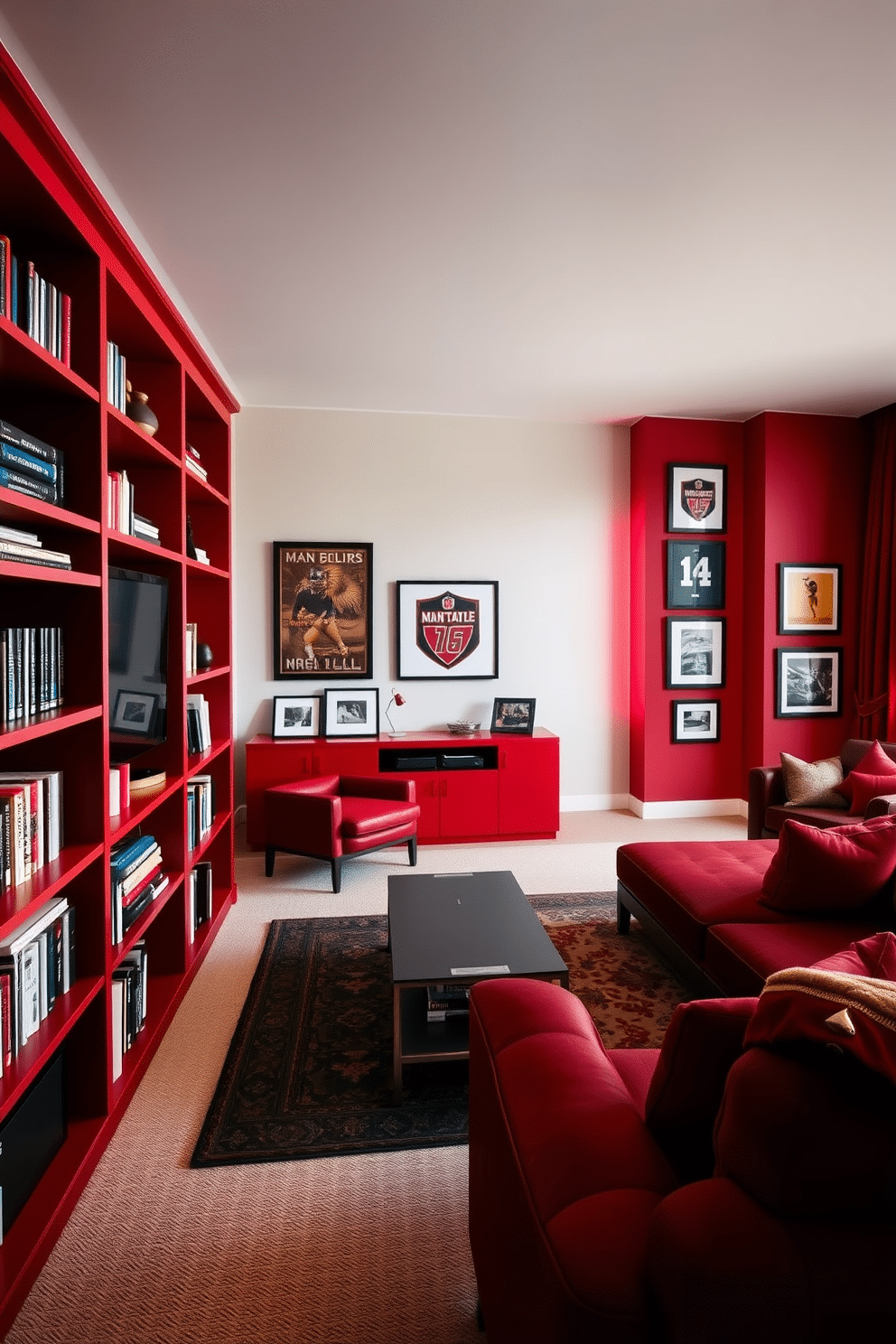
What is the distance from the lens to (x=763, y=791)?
4.68 metres

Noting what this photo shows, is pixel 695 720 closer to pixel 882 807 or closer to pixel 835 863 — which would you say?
pixel 882 807

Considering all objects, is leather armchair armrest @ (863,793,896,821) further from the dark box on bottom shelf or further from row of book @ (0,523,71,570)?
row of book @ (0,523,71,570)

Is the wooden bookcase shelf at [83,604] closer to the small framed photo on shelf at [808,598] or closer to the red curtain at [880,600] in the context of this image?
the small framed photo on shelf at [808,598]

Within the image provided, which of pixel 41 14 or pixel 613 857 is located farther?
pixel 613 857

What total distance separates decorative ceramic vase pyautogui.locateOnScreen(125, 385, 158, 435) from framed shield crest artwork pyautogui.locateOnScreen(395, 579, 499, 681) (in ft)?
9.65

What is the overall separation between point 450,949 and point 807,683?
420 centimetres

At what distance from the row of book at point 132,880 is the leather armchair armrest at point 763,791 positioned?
3537mm

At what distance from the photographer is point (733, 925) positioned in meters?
2.62

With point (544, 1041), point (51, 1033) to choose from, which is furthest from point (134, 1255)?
point (544, 1041)

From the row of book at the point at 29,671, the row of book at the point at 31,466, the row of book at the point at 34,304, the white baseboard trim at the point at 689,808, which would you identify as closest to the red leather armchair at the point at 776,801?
the white baseboard trim at the point at 689,808

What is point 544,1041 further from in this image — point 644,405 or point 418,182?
point 644,405

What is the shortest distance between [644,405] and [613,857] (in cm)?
320

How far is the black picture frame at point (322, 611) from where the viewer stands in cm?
548

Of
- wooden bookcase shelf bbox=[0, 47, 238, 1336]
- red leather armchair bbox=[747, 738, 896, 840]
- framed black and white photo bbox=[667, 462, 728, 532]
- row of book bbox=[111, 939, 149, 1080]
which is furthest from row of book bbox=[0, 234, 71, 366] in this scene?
framed black and white photo bbox=[667, 462, 728, 532]
